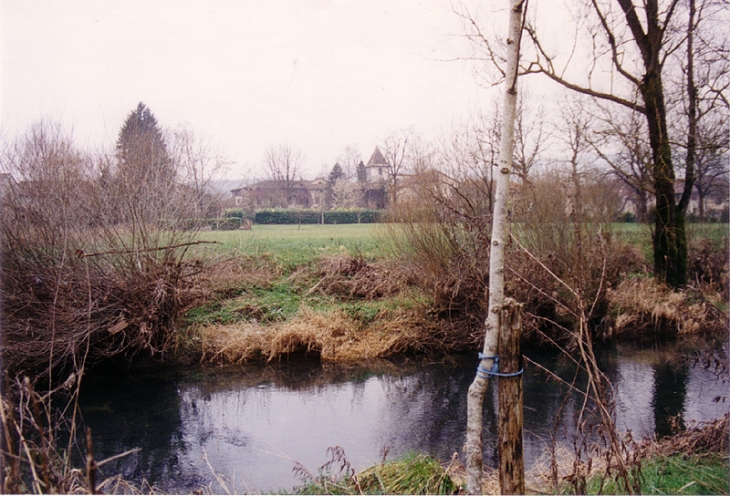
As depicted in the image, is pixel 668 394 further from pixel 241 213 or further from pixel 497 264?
pixel 241 213

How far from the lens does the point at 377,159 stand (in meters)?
16.9

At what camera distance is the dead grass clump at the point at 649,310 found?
1121 centimetres

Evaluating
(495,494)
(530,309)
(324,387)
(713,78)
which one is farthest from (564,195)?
(495,494)

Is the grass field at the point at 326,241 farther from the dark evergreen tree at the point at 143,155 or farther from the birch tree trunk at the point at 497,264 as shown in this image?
the birch tree trunk at the point at 497,264

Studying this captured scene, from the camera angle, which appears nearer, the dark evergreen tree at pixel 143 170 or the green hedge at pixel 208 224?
the dark evergreen tree at pixel 143 170

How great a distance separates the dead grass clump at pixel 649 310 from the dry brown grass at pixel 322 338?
407 cm

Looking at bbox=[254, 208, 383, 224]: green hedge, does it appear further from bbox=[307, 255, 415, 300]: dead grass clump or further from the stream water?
the stream water

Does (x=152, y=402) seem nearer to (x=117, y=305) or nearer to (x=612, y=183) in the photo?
(x=117, y=305)

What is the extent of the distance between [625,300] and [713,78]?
4.77 meters

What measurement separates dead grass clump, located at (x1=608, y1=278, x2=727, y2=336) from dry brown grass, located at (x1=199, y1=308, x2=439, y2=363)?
4.07 m

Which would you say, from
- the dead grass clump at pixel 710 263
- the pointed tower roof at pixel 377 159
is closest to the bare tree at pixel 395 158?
the pointed tower roof at pixel 377 159

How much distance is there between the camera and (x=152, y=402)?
835cm

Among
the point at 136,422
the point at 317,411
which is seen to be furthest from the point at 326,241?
the point at 136,422

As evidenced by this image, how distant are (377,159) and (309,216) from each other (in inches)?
253
